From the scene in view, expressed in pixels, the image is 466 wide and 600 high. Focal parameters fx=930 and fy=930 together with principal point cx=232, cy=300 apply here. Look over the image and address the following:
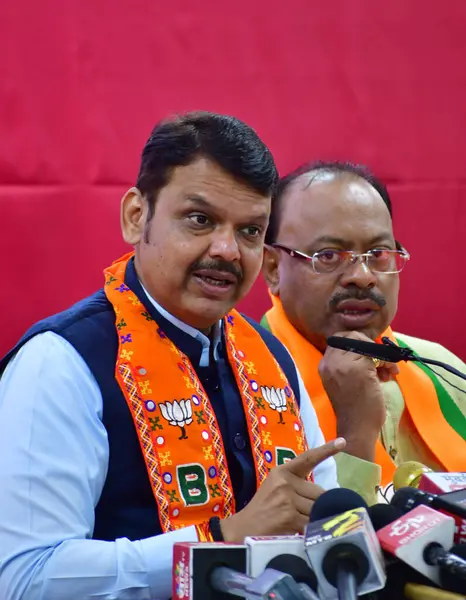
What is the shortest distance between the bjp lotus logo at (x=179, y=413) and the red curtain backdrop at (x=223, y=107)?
3.00ft

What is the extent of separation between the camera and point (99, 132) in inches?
93.6

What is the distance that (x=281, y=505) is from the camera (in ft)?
4.15

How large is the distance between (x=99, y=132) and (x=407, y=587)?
1.68 metres

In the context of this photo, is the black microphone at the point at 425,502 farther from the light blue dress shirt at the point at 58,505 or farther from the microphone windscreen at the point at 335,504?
the light blue dress shirt at the point at 58,505

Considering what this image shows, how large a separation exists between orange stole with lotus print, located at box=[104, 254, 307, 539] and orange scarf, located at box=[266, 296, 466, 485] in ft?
1.41

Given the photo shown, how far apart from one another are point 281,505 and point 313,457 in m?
0.08

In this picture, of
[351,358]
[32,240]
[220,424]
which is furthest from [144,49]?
[220,424]

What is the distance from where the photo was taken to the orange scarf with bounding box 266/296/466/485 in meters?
2.08

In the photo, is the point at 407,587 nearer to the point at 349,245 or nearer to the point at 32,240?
the point at 349,245

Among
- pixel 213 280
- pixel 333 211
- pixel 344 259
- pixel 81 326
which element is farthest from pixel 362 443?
pixel 81 326

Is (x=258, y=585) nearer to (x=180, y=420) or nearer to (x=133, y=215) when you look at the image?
(x=180, y=420)

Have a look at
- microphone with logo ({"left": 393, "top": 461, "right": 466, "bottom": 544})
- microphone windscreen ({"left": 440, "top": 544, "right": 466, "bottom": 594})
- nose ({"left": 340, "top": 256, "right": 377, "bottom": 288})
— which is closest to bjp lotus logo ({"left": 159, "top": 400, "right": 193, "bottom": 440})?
microphone with logo ({"left": 393, "top": 461, "right": 466, "bottom": 544})

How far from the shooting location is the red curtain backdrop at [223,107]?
2307 mm

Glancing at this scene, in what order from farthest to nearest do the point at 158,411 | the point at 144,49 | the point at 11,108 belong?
the point at 144,49, the point at 11,108, the point at 158,411
